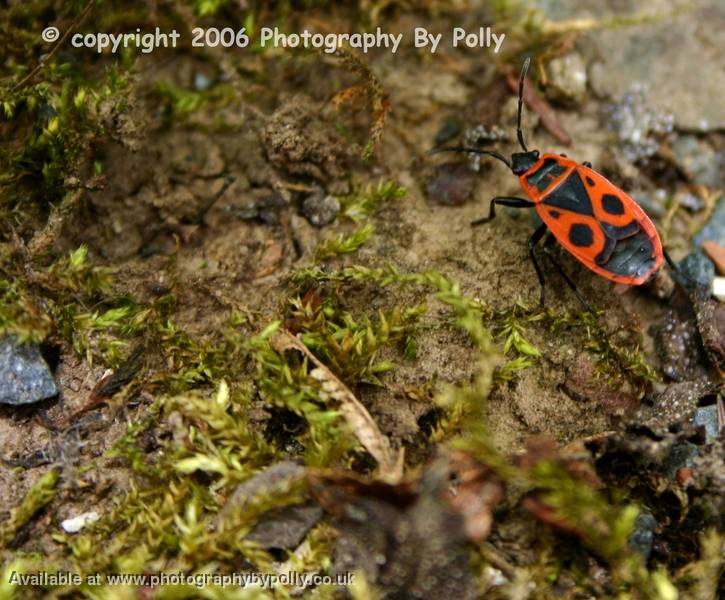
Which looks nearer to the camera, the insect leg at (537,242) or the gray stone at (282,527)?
the gray stone at (282,527)

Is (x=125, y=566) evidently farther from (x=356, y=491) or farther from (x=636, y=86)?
(x=636, y=86)

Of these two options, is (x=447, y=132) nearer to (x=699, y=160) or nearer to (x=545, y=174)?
(x=545, y=174)

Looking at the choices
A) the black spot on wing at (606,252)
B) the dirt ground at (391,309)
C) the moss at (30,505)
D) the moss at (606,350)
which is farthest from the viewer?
the black spot on wing at (606,252)

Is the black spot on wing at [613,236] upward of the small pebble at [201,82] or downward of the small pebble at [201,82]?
downward

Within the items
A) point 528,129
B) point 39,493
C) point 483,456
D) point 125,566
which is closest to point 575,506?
point 483,456

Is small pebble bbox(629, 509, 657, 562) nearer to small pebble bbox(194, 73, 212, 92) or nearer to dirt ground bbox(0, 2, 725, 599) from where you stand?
dirt ground bbox(0, 2, 725, 599)

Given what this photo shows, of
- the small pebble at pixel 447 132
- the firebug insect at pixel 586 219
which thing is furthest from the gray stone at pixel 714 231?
the small pebble at pixel 447 132

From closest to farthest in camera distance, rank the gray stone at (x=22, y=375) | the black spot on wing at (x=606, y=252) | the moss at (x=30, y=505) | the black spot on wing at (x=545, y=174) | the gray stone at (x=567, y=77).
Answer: the moss at (x=30, y=505), the gray stone at (x=22, y=375), the black spot on wing at (x=606, y=252), the black spot on wing at (x=545, y=174), the gray stone at (x=567, y=77)

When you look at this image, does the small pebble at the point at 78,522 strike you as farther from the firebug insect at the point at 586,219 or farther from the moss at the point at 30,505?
the firebug insect at the point at 586,219
